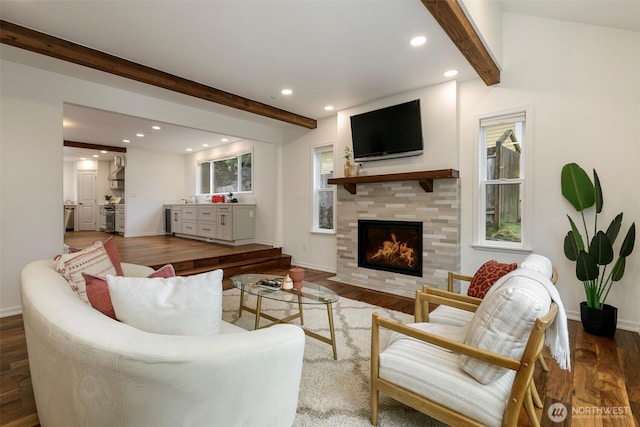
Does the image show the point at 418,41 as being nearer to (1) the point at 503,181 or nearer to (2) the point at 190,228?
(1) the point at 503,181

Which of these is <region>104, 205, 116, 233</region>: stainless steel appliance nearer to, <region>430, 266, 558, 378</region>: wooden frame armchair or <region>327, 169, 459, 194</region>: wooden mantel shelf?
<region>327, 169, 459, 194</region>: wooden mantel shelf

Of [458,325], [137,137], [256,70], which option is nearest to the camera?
[458,325]

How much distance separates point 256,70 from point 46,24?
185 cm

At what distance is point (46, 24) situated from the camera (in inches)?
99.6

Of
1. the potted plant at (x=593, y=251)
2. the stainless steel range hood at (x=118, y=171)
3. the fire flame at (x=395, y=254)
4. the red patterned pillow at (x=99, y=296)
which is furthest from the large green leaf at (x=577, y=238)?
the stainless steel range hood at (x=118, y=171)

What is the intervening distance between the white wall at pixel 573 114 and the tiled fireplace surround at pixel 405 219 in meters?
0.53

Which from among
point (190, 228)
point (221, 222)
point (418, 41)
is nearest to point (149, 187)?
point (190, 228)

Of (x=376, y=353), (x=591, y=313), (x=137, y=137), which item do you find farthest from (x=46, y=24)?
(x=591, y=313)

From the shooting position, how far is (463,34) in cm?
230

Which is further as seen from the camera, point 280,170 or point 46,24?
point 280,170

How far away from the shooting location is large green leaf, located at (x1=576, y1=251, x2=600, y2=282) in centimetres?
256

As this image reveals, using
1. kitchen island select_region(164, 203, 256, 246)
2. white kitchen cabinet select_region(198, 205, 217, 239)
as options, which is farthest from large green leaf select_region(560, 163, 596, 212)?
white kitchen cabinet select_region(198, 205, 217, 239)

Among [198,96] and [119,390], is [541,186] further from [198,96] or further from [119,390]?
[198,96]

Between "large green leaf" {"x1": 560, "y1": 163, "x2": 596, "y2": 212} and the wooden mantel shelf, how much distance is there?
3.41ft
